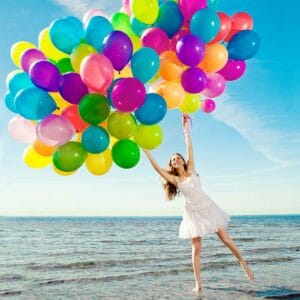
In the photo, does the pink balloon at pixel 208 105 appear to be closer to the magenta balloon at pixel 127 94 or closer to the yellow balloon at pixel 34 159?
the magenta balloon at pixel 127 94

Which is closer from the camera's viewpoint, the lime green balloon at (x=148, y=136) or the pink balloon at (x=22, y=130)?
the lime green balloon at (x=148, y=136)

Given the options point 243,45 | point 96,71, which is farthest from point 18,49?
point 243,45

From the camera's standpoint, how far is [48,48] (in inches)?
209

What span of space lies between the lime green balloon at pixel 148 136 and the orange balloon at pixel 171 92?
0.35 metres

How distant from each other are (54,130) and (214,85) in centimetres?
214

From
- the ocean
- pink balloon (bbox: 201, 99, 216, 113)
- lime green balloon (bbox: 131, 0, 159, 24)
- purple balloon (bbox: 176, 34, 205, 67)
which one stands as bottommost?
the ocean

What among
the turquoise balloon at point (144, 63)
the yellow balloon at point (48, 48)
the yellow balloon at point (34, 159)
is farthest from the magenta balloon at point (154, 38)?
the yellow balloon at point (34, 159)

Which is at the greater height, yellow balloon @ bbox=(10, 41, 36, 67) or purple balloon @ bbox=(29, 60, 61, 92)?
yellow balloon @ bbox=(10, 41, 36, 67)

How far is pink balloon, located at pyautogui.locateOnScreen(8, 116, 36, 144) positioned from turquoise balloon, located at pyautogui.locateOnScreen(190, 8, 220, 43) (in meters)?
2.25

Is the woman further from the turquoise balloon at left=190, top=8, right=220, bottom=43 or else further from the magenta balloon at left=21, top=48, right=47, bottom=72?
the magenta balloon at left=21, top=48, right=47, bottom=72

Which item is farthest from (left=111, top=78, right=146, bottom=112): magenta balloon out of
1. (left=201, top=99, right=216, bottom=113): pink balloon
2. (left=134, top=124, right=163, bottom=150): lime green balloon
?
(left=201, top=99, right=216, bottom=113): pink balloon

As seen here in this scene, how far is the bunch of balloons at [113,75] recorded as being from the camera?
4.71 m

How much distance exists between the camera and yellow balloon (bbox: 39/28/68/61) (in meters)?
5.25

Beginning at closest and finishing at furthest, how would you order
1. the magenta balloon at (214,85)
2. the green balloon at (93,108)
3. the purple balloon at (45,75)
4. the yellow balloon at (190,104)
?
1. the green balloon at (93,108)
2. the purple balloon at (45,75)
3. the magenta balloon at (214,85)
4. the yellow balloon at (190,104)
